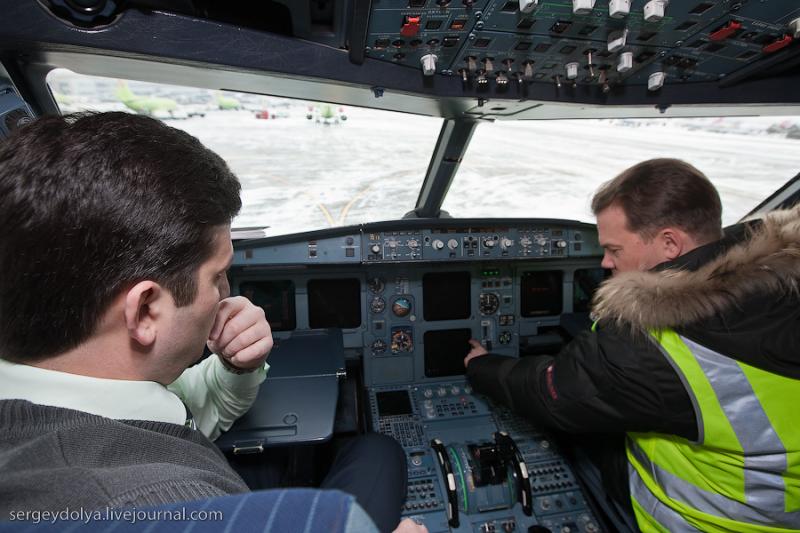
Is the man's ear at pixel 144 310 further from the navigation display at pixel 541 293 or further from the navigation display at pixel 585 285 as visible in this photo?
the navigation display at pixel 585 285

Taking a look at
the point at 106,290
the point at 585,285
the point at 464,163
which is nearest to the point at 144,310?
the point at 106,290

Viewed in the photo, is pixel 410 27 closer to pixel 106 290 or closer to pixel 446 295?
pixel 106 290

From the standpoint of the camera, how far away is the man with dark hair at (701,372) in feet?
3.91

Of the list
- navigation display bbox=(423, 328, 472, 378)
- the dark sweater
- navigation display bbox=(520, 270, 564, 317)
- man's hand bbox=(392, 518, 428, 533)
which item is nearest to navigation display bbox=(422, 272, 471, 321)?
navigation display bbox=(423, 328, 472, 378)

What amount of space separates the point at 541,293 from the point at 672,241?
1.77 meters

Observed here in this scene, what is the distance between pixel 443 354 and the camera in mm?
3225

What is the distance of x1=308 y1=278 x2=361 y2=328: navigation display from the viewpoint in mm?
3039

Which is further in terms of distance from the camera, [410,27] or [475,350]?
[475,350]

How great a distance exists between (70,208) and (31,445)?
34cm

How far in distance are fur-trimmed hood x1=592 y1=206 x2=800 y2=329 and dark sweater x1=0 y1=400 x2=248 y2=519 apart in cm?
126

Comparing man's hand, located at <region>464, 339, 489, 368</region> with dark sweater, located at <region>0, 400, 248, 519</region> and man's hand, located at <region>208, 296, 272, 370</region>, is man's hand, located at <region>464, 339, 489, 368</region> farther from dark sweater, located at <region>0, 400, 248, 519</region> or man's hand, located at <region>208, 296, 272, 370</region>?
dark sweater, located at <region>0, 400, 248, 519</region>

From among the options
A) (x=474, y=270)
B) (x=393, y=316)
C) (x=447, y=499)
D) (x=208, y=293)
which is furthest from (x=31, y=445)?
(x=474, y=270)

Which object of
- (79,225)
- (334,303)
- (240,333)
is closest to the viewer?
(79,225)

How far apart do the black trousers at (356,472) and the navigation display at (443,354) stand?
116 centimetres
